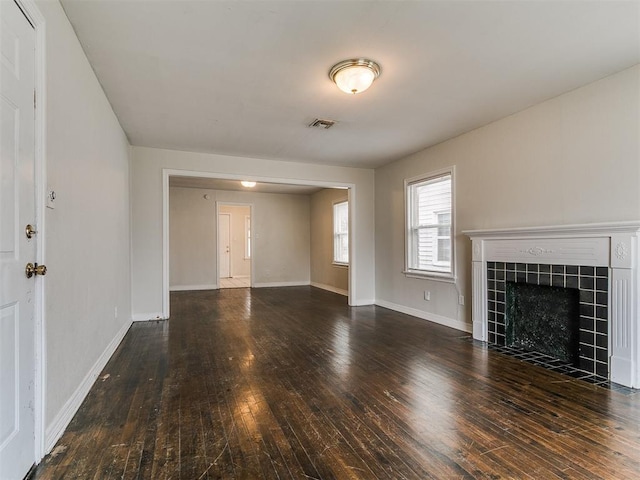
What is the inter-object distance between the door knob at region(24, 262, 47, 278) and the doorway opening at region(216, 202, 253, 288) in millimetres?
8905

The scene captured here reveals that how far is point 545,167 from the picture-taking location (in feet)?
11.1

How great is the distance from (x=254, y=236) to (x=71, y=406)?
6805 mm

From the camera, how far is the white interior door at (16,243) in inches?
56.2

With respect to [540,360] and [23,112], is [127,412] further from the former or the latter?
[540,360]

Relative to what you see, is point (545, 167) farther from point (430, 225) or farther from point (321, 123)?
point (321, 123)

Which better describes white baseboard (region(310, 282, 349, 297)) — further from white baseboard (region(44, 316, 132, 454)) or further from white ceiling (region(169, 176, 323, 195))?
white baseboard (region(44, 316, 132, 454))

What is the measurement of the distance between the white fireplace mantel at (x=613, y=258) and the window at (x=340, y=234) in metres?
4.40

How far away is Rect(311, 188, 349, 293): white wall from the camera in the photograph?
777 cm

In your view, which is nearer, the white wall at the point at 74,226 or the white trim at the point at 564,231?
the white wall at the point at 74,226

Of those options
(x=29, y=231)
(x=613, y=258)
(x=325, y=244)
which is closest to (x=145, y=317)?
(x=29, y=231)

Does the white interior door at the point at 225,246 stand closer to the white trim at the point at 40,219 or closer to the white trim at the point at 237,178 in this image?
the white trim at the point at 237,178

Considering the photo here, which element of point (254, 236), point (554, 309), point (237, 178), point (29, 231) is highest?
point (237, 178)

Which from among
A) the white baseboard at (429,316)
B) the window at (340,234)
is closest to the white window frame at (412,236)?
the white baseboard at (429,316)

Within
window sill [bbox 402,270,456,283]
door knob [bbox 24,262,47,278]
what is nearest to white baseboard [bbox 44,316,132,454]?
door knob [bbox 24,262,47,278]
